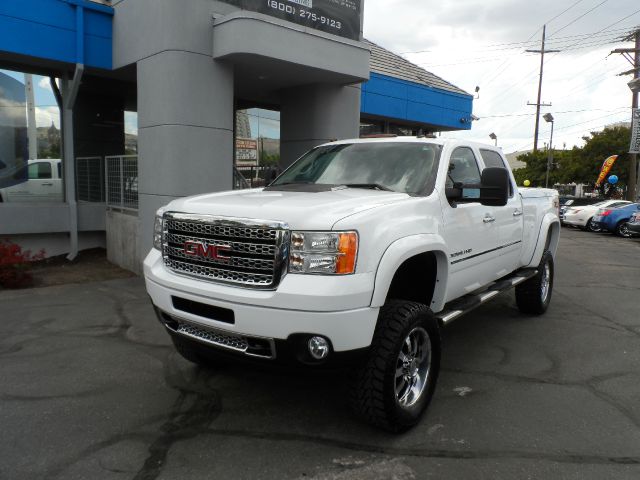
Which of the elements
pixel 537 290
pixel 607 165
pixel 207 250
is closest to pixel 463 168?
pixel 537 290

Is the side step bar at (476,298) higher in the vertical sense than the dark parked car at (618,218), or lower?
higher

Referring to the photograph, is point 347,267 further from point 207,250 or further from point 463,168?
point 463,168

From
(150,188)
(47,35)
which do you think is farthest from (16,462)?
(47,35)

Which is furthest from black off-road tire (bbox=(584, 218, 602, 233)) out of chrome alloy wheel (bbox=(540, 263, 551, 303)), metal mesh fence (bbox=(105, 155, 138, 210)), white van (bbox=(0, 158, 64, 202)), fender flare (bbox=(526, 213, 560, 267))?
white van (bbox=(0, 158, 64, 202))

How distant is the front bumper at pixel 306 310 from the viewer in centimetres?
291

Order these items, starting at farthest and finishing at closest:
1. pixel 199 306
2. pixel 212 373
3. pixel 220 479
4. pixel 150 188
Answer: pixel 150 188, pixel 212 373, pixel 199 306, pixel 220 479

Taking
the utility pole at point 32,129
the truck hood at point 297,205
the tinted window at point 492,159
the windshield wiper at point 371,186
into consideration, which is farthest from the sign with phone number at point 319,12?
the truck hood at point 297,205

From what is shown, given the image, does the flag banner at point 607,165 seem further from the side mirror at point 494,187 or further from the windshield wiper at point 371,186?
the windshield wiper at point 371,186

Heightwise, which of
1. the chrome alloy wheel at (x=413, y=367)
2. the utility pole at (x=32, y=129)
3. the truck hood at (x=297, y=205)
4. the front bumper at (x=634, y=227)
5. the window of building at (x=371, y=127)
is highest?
the window of building at (x=371, y=127)

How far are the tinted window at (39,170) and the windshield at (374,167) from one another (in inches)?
279

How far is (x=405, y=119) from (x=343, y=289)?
13790 mm

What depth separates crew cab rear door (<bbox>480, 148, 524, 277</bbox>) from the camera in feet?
16.7

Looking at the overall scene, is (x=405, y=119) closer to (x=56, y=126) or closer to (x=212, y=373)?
(x=56, y=126)

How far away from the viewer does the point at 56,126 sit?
10172mm
